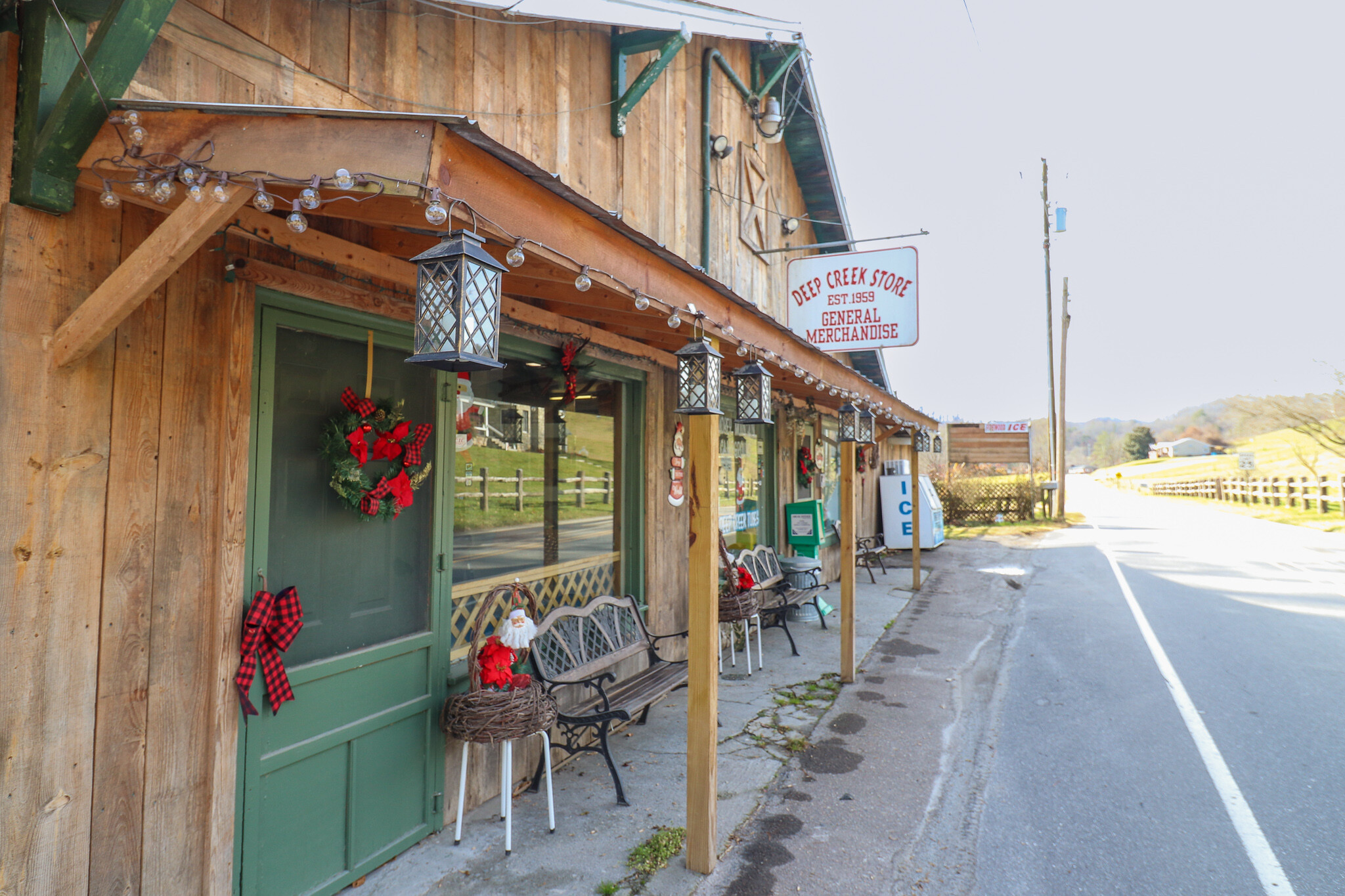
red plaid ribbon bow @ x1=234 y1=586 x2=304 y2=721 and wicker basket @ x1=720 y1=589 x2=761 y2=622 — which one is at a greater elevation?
red plaid ribbon bow @ x1=234 y1=586 x2=304 y2=721

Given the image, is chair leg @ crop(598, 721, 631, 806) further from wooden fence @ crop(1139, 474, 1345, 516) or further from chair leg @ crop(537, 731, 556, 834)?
wooden fence @ crop(1139, 474, 1345, 516)

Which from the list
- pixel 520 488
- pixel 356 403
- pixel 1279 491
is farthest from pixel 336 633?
pixel 1279 491

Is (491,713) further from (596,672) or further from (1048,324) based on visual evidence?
(1048,324)

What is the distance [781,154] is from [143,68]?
8.47 meters

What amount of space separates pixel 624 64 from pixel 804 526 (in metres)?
5.82

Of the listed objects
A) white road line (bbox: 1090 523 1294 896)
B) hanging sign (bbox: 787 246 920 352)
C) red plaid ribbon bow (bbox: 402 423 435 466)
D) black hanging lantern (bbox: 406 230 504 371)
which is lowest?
white road line (bbox: 1090 523 1294 896)

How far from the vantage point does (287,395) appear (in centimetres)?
275

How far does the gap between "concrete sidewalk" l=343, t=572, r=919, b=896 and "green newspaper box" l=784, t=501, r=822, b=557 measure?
9.25ft

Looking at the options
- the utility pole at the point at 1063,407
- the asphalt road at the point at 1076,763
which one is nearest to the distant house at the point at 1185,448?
the utility pole at the point at 1063,407

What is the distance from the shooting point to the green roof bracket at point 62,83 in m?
1.85

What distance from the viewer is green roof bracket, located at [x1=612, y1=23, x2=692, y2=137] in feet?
16.5

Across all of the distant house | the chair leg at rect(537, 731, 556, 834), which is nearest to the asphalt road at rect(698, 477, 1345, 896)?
the chair leg at rect(537, 731, 556, 834)

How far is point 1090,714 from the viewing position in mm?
5293

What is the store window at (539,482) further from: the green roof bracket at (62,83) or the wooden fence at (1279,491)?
the wooden fence at (1279,491)
